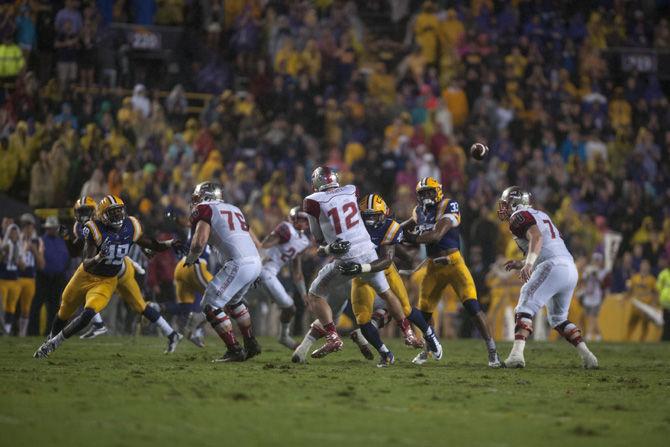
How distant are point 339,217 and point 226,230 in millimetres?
1206

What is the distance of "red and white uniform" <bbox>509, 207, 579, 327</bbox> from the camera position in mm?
11711

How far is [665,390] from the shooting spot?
10.1 meters

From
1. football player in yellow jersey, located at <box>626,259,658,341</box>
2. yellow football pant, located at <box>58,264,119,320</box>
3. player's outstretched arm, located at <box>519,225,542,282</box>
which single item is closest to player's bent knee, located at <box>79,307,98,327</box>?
yellow football pant, located at <box>58,264,119,320</box>

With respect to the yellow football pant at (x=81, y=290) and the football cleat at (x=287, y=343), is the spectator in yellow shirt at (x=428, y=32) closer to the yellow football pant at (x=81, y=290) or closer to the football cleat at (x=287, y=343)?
the football cleat at (x=287, y=343)

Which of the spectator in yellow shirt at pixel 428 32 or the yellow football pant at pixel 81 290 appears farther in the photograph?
the spectator in yellow shirt at pixel 428 32

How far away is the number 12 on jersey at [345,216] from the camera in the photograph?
455 inches

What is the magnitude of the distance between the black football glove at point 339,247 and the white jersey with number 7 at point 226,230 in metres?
1.00

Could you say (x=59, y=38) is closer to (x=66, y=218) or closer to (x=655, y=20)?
(x=66, y=218)

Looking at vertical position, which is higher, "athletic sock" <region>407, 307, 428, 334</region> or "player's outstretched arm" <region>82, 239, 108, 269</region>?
"player's outstretched arm" <region>82, 239, 108, 269</region>

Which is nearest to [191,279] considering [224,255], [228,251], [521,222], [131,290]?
→ [131,290]

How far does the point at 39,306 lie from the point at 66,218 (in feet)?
4.65

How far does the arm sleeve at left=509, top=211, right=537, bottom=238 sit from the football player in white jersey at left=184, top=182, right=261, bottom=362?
2569mm

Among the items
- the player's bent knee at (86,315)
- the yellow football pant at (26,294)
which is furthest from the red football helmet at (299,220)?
the yellow football pant at (26,294)

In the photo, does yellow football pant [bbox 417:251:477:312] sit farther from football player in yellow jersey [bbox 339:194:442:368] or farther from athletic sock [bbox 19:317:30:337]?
athletic sock [bbox 19:317:30:337]
